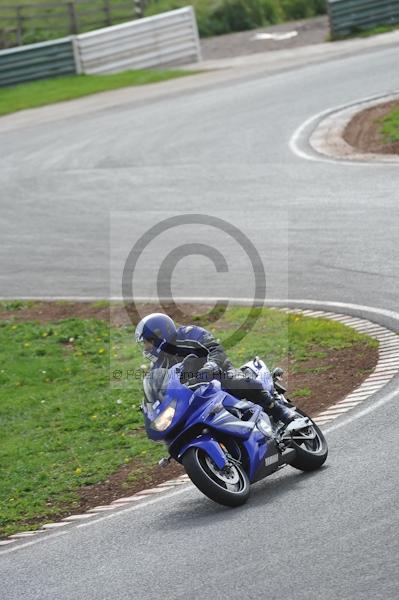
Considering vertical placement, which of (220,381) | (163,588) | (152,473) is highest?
(220,381)

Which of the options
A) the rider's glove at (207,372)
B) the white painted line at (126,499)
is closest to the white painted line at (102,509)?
the white painted line at (126,499)

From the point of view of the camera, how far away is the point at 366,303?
14906 mm

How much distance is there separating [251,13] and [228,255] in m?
25.6

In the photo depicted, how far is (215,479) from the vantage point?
8953 millimetres

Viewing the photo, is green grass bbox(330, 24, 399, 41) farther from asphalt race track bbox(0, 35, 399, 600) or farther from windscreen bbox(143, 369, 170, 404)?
windscreen bbox(143, 369, 170, 404)

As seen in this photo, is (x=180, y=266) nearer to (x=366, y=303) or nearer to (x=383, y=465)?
(x=366, y=303)

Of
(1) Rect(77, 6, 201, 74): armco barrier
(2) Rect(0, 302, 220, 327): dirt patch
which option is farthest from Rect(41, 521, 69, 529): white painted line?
(1) Rect(77, 6, 201, 74): armco barrier

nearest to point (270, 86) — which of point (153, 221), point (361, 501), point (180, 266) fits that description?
point (153, 221)

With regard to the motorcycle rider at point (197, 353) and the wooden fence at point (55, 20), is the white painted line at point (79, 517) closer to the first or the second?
the motorcycle rider at point (197, 353)

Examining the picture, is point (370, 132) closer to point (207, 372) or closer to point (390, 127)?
point (390, 127)

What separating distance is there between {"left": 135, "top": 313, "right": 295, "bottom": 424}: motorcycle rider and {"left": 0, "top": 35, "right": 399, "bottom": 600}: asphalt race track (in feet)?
2.68

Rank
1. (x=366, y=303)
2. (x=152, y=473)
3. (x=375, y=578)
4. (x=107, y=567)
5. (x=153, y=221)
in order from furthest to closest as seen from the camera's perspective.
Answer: (x=153, y=221)
(x=366, y=303)
(x=152, y=473)
(x=107, y=567)
(x=375, y=578)

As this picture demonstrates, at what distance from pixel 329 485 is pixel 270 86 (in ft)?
71.6

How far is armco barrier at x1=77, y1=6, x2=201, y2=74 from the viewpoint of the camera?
35.4m
